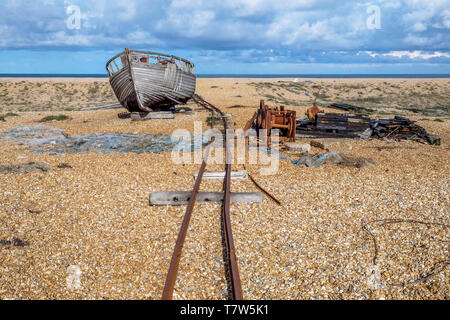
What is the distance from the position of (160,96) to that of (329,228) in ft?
45.9

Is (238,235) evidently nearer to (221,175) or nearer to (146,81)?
(221,175)

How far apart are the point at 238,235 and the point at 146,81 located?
13185 mm

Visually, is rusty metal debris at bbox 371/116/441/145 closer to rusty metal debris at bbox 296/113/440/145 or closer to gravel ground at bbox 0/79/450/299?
rusty metal debris at bbox 296/113/440/145

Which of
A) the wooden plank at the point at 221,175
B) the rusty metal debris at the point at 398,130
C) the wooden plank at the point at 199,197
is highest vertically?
the rusty metal debris at the point at 398,130

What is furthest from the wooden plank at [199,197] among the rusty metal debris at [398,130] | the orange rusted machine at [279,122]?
the rusty metal debris at [398,130]

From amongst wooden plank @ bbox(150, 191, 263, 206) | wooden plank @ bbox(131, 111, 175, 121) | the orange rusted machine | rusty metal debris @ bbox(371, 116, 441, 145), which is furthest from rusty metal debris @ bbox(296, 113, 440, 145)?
wooden plank @ bbox(150, 191, 263, 206)

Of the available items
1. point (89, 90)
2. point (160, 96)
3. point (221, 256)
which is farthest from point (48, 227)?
point (89, 90)

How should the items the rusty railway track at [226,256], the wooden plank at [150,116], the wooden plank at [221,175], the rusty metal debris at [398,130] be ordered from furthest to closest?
1. the wooden plank at [150,116]
2. the rusty metal debris at [398,130]
3. the wooden plank at [221,175]
4. the rusty railway track at [226,256]

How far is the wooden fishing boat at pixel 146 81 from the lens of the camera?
16.4 m

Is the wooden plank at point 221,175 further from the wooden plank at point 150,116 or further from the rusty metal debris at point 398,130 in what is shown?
the wooden plank at point 150,116

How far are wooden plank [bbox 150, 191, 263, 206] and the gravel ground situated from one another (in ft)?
0.60

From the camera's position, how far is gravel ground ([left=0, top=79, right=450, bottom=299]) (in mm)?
4156

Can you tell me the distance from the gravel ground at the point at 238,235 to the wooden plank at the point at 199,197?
0.18 metres

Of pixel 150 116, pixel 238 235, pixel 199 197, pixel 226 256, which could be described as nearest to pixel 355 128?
pixel 199 197
